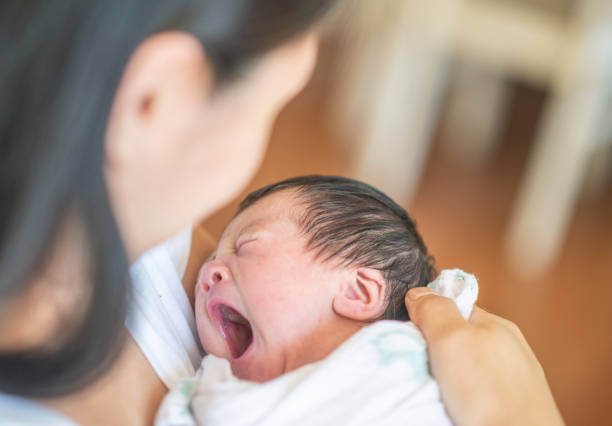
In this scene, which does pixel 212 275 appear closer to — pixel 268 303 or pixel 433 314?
pixel 268 303

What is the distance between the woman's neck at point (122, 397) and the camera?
71 cm

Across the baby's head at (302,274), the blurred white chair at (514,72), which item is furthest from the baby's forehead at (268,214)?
the blurred white chair at (514,72)

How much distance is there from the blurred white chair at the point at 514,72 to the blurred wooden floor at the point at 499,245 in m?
0.09

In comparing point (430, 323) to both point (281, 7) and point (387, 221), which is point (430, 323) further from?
point (281, 7)

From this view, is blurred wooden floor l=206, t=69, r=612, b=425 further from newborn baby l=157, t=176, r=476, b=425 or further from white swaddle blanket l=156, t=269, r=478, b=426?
white swaddle blanket l=156, t=269, r=478, b=426

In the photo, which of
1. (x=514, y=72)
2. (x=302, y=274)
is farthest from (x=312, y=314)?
(x=514, y=72)

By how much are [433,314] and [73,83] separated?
530 mm

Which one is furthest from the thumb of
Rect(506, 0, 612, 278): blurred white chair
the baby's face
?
Rect(506, 0, 612, 278): blurred white chair

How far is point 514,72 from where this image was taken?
298 centimetres

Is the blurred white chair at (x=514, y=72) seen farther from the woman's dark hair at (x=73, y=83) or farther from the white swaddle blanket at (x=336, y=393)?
the woman's dark hair at (x=73, y=83)

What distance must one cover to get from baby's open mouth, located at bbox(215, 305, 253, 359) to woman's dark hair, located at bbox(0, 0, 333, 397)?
1.07ft

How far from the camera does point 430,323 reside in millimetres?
825

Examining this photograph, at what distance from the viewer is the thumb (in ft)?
2.65

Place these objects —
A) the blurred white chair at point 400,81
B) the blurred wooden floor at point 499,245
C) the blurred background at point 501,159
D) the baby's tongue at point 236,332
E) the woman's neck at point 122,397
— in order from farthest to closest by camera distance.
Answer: the blurred white chair at point 400,81, the blurred background at point 501,159, the blurred wooden floor at point 499,245, the baby's tongue at point 236,332, the woman's neck at point 122,397
